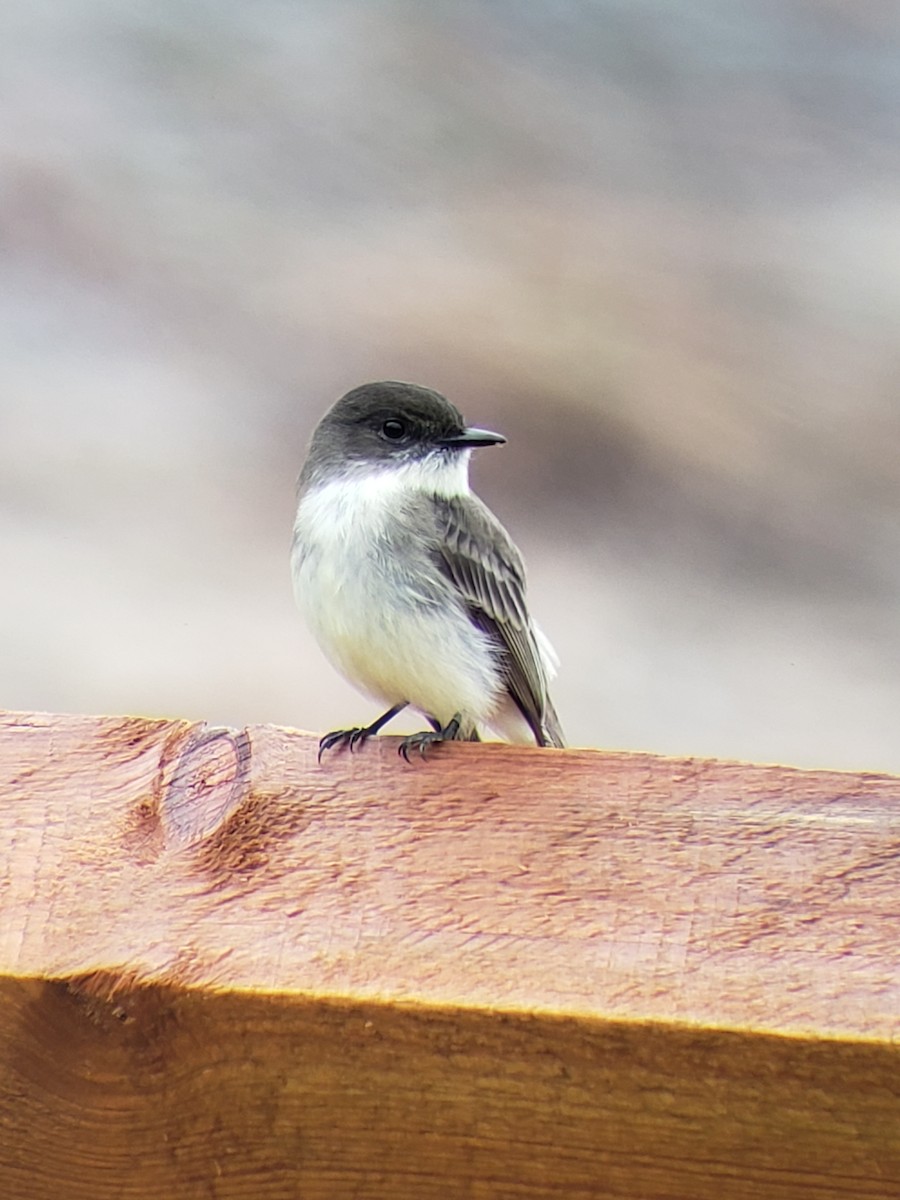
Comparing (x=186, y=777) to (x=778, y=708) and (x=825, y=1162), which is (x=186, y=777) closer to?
(x=825, y=1162)

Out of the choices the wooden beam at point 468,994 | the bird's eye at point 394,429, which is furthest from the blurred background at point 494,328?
the wooden beam at point 468,994

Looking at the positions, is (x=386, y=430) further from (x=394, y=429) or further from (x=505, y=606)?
(x=505, y=606)

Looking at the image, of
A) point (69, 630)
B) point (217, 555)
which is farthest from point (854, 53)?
point (69, 630)

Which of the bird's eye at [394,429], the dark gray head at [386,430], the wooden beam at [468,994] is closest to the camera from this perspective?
the wooden beam at [468,994]

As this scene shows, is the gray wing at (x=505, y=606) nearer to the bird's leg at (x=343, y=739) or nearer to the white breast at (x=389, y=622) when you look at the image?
the white breast at (x=389, y=622)

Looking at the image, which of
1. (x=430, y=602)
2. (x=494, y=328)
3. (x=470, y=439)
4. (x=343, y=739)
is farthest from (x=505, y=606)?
(x=343, y=739)

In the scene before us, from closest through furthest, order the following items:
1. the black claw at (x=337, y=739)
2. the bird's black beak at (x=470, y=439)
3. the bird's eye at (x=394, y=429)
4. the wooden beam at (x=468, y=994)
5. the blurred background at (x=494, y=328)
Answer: the wooden beam at (x=468, y=994), the black claw at (x=337, y=739), the blurred background at (x=494, y=328), the bird's black beak at (x=470, y=439), the bird's eye at (x=394, y=429)

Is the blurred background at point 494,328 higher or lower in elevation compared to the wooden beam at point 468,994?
higher

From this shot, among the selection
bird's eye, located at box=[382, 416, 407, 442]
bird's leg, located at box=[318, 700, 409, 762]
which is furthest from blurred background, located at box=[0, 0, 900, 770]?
bird's leg, located at box=[318, 700, 409, 762]
